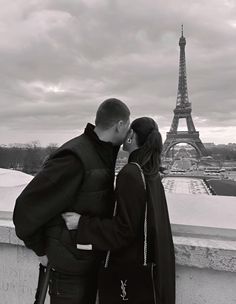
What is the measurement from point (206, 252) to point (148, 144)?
2.12 feet

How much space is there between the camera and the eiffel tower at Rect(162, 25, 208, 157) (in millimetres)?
51306

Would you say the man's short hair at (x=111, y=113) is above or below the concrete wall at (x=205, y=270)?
above

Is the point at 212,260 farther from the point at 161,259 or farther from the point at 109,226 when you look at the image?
the point at 109,226

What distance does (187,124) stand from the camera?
5331 centimetres

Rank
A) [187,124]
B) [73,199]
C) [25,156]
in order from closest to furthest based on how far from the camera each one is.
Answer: [73,199] < [25,156] < [187,124]

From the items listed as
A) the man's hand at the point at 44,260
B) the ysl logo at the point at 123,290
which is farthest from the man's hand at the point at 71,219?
the ysl logo at the point at 123,290

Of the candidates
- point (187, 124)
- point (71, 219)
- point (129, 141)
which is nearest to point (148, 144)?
point (129, 141)

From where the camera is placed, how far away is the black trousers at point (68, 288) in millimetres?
1507

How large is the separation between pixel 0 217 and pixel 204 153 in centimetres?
5182

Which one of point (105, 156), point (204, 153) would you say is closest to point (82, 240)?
point (105, 156)

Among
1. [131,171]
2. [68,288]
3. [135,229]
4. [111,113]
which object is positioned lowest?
[68,288]

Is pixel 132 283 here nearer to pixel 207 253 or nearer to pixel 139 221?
pixel 139 221

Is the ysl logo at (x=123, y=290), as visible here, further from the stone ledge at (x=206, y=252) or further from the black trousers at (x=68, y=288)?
→ the stone ledge at (x=206, y=252)

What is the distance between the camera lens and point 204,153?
169 feet
